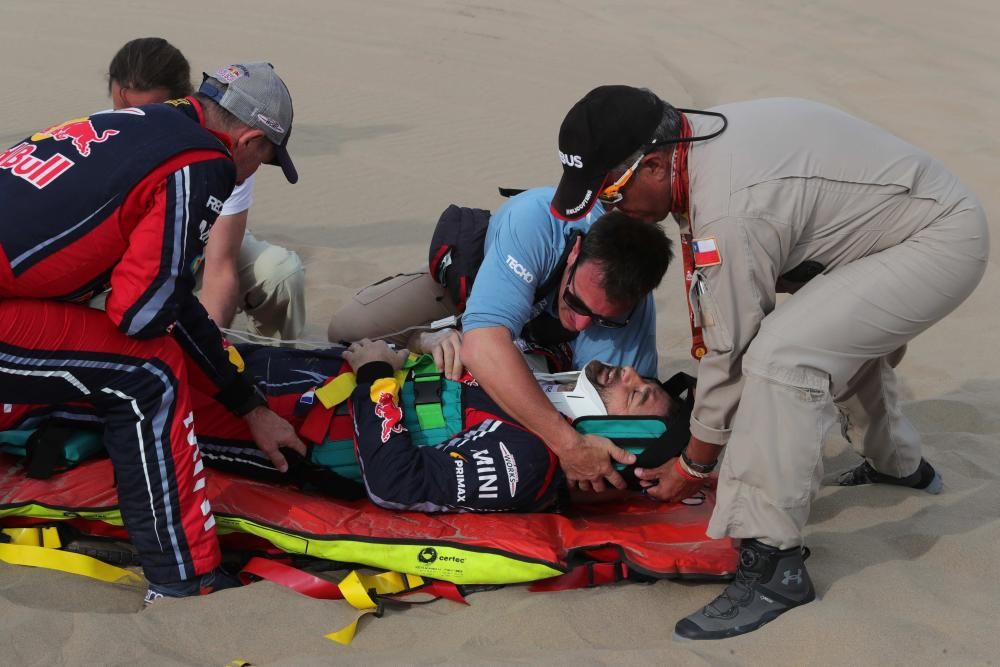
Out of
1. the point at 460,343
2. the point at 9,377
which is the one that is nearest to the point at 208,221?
the point at 9,377

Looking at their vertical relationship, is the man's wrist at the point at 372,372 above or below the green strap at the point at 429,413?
above

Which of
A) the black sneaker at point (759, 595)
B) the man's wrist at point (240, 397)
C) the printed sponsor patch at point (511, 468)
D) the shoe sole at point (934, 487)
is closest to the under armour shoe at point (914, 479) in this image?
the shoe sole at point (934, 487)

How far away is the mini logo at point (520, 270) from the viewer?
3965 mm

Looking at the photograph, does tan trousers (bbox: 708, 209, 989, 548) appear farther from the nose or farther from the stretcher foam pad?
the nose

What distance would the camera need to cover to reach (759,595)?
3.22 m

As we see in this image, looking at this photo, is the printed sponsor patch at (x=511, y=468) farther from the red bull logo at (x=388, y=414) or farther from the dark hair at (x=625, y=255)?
the dark hair at (x=625, y=255)

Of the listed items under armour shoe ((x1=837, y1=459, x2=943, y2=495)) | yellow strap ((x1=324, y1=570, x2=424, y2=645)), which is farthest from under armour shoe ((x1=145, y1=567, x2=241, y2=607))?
under armour shoe ((x1=837, y1=459, x2=943, y2=495))

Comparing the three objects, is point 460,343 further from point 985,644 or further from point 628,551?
point 985,644

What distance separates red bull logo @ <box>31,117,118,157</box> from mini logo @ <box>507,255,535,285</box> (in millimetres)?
1515

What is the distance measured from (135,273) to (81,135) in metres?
0.49

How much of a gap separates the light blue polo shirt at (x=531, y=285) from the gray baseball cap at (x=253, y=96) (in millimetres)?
984

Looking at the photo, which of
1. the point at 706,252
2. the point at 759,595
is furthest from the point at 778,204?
the point at 759,595

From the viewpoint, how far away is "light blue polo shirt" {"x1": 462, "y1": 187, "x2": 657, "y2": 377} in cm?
391

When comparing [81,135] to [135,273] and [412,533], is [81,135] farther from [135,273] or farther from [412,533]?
[412,533]
